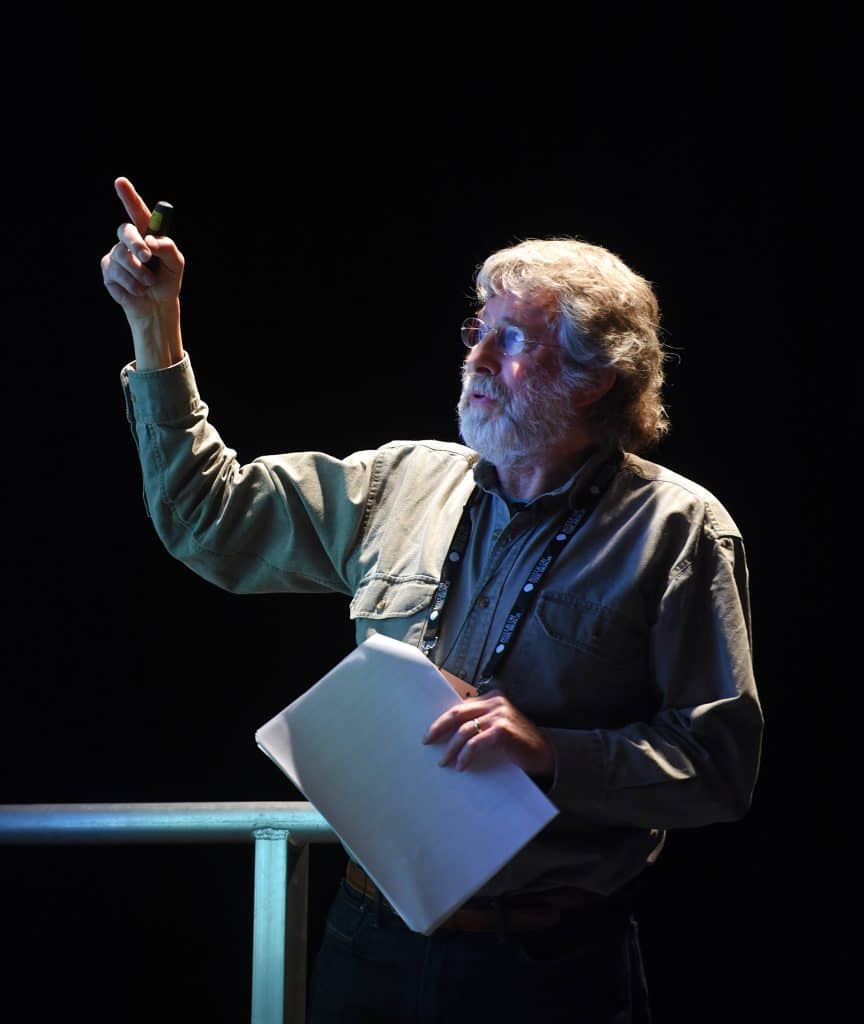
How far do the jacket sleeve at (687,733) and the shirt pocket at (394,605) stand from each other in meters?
0.27

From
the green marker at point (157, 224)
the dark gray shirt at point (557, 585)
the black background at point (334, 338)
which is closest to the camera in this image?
the dark gray shirt at point (557, 585)

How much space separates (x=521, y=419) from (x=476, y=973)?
2.17 feet

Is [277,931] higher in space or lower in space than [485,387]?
lower

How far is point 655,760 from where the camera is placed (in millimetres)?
1235

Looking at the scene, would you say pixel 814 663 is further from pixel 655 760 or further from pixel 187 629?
pixel 187 629

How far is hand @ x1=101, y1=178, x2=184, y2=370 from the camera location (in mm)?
1389

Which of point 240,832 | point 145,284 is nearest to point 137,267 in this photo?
point 145,284

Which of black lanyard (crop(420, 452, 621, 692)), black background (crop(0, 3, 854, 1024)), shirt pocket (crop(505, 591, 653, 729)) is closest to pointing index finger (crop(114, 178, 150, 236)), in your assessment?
black lanyard (crop(420, 452, 621, 692))

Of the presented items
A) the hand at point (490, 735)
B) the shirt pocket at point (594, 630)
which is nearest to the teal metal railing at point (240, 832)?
the hand at point (490, 735)

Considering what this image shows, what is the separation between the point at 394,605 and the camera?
4.71 feet

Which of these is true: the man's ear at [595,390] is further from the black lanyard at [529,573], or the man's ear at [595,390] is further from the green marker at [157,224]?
the green marker at [157,224]

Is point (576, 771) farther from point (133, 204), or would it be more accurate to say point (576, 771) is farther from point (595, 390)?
point (133, 204)

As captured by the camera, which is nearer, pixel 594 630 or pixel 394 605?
pixel 594 630

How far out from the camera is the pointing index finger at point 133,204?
140 centimetres
